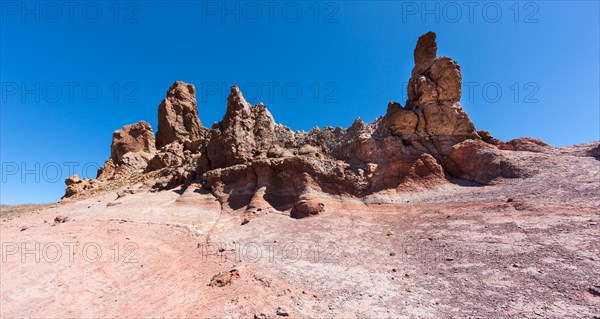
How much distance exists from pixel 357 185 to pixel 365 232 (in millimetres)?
4878

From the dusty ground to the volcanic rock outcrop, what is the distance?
4.47 ft

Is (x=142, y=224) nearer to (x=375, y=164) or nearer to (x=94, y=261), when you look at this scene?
(x=94, y=261)

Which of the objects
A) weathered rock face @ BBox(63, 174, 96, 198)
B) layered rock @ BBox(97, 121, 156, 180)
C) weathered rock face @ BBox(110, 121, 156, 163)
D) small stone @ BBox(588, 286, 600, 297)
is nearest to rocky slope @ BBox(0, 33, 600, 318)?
small stone @ BBox(588, 286, 600, 297)

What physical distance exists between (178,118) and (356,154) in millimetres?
31024

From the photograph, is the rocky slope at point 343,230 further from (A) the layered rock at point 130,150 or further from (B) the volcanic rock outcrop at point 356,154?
(A) the layered rock at point 130,150

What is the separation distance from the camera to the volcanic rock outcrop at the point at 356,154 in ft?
60.3

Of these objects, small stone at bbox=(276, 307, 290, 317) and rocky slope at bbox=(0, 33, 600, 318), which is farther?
rocky slope at bbox=(0, 33, 600, 318)

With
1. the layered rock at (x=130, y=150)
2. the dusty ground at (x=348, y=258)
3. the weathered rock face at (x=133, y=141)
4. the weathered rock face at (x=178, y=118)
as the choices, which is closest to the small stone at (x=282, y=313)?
the dusty ground at (x=348, y=258)

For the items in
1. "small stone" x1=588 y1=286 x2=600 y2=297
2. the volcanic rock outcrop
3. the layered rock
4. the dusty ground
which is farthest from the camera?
the layered rock

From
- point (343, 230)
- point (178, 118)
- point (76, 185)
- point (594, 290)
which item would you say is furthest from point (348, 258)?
point (178, 118)

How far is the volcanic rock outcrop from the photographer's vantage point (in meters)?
18.4

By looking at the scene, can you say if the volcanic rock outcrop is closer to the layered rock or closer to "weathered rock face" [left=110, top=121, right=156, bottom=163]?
the layered rock

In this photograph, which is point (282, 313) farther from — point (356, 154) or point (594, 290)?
point (356, 154)

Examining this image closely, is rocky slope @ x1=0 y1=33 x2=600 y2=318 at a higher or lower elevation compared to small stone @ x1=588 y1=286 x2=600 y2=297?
higher
